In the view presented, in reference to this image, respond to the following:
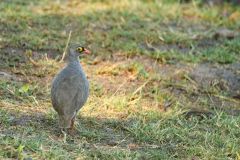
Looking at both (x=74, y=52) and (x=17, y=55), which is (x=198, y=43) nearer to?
(x=17, y=55)

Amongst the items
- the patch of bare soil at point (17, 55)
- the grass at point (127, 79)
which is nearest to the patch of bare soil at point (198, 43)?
the grass at point (127, 79)

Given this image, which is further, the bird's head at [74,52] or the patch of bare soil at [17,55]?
the patch of bare soil at [17,55]

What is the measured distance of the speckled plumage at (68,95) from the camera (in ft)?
21.4

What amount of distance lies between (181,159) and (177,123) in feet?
3.49

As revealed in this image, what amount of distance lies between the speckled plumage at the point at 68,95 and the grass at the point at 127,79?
0.63ft

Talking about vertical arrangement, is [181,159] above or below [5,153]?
below

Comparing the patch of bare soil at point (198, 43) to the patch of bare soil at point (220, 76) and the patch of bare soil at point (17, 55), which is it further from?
the patch of bare soil at point (17, 55)

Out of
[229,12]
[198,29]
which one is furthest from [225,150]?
[229,12]

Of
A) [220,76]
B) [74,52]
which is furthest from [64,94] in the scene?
[220,76]

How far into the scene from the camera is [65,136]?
6461mm

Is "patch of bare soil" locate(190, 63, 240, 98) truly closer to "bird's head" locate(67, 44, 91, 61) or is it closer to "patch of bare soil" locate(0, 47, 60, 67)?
"patch of bare soil" locate(0, 47, 60, 67)

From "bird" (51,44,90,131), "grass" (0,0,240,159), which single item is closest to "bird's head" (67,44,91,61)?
"bird" (51,44,90,131)

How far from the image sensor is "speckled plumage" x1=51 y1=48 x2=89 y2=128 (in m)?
6.52

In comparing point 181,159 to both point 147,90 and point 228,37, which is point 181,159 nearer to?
point 147,90
